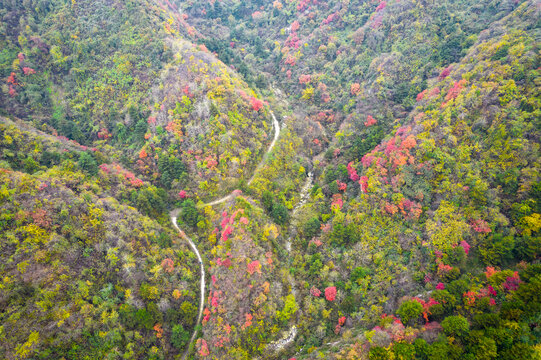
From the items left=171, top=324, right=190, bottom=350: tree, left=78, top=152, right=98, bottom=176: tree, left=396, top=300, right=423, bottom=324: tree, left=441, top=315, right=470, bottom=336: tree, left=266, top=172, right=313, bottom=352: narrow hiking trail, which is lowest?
left=171, top=324, right=190, bottom=350: tree

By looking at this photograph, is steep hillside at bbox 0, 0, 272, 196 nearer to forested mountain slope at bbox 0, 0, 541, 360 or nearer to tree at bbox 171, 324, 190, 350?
forested mountain slope at bbox 0, 0, 541, 360

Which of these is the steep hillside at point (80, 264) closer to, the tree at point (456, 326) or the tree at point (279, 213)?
the tree at point (279, 213)

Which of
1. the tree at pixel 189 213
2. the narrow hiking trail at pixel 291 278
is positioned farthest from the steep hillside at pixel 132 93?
the narrow hiking trail at pixel 291 278

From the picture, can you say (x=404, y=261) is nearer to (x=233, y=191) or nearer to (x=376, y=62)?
(x=233, y=191)

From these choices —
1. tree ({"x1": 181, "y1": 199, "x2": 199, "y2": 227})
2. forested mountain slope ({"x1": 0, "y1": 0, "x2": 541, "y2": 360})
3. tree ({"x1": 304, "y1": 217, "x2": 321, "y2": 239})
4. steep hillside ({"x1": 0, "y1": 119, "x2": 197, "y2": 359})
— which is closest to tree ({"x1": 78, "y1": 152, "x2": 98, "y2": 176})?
steep hillside ({"x1": 0, "y1": 119, "x2": 197, "y2": 359})

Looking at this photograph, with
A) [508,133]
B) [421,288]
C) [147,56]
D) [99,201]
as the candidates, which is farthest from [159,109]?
[508,133]

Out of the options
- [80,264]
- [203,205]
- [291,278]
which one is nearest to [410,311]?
[291,278]

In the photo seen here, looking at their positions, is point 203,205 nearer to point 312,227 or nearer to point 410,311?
point 312,227
